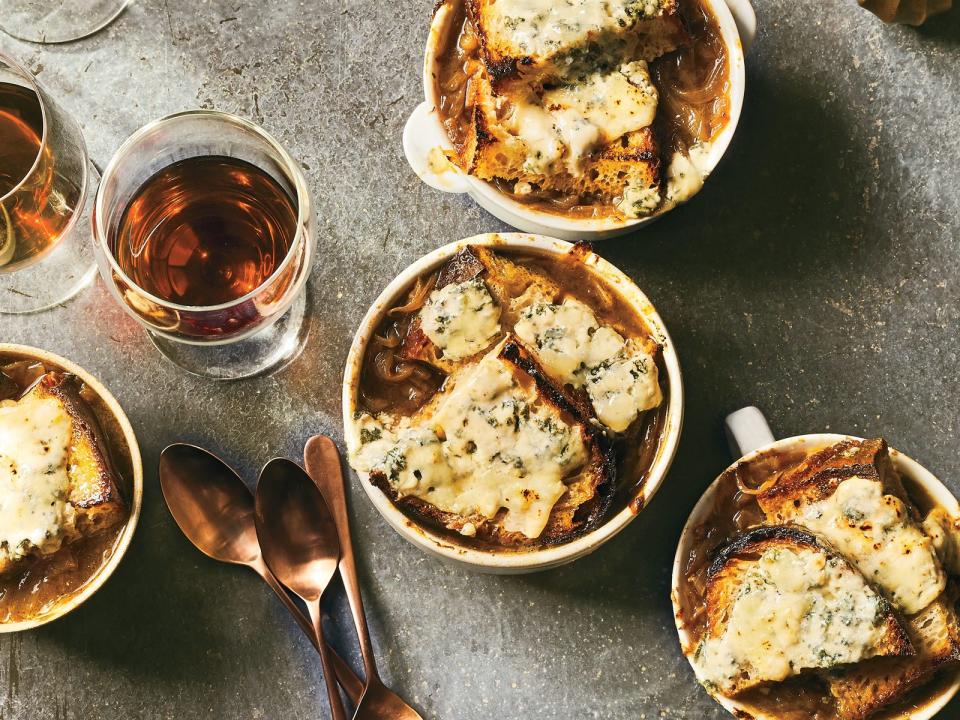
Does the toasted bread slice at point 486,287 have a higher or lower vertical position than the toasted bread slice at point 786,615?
higher

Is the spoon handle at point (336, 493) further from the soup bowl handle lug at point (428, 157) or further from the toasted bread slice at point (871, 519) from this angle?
the toasted bread slice at point (871, 519)

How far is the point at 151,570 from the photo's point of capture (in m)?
2.08

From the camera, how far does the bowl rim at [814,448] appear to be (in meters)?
1.82

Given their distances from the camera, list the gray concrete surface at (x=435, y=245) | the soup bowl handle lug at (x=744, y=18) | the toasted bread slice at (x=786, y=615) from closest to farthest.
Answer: the toasted bread slice at (x=786, y=615)
the soup bowl handle lug at (x=744, y=18)
the gray concrete surface at (x=435, y=245)

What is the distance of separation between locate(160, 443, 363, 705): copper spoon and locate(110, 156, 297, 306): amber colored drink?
0.33 meters

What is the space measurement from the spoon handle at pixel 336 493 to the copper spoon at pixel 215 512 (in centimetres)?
11

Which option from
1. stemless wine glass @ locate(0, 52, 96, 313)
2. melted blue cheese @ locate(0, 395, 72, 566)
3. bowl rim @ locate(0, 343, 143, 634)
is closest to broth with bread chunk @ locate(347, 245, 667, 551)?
bowl rim @ locate(0, 343, 143, 634)

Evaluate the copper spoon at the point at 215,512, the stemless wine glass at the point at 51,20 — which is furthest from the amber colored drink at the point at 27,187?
the copper spoon at the point at 215,512

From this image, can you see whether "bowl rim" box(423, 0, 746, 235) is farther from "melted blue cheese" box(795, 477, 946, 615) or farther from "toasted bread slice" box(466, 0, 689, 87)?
Result: "melted blue cheese" box(795, 477, 946, 615)

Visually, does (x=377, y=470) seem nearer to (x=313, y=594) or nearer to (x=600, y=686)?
(x=313, y=594)

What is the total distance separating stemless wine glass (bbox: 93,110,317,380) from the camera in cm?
173

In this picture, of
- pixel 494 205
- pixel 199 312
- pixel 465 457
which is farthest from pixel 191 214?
pixel 465 457

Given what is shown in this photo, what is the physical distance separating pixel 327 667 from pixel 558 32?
1.30 m

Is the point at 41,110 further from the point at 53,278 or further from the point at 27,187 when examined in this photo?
the point at 53,278
